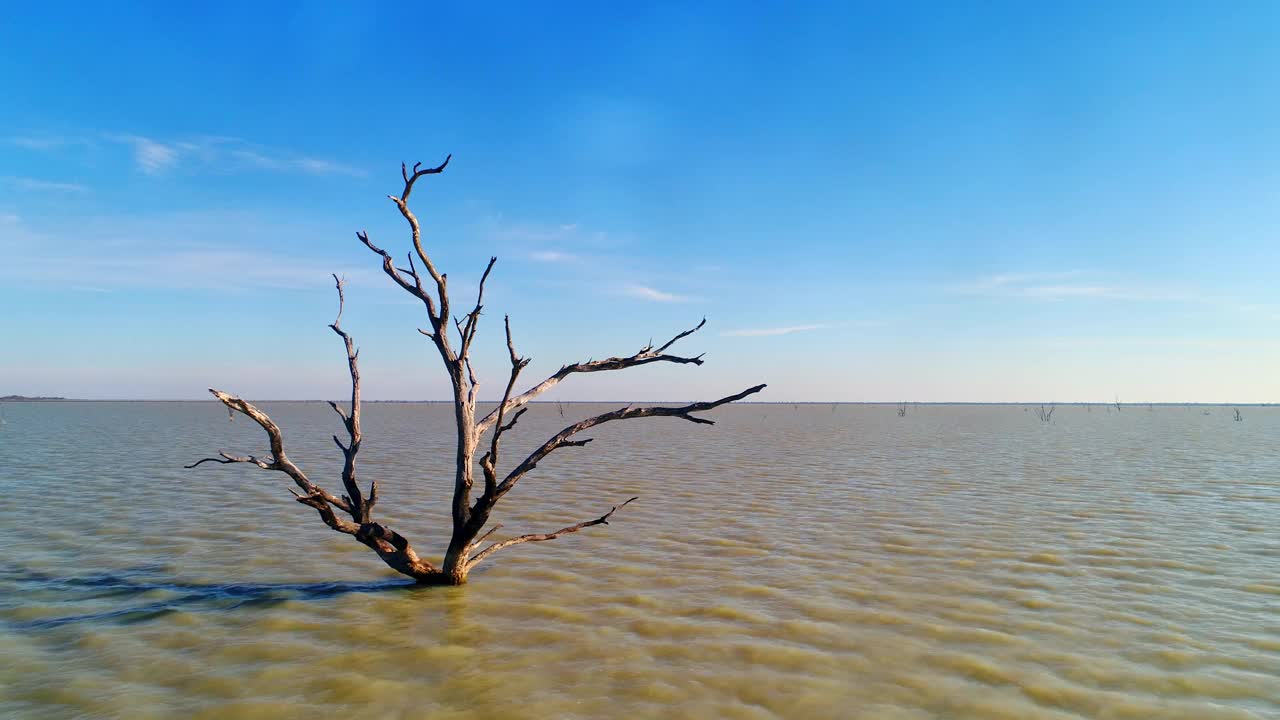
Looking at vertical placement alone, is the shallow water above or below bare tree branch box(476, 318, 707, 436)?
below

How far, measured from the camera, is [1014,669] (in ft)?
17.3

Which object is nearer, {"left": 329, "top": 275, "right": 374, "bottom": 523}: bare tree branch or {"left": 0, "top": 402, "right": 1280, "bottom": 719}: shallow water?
{"left": 0, "top": 402, "right": 1280, "bottom": 719}: shallow water

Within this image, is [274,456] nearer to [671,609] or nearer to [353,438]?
[353,438]

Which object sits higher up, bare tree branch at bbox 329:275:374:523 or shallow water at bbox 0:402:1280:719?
bare tree branch at bbox 329:275:374:523

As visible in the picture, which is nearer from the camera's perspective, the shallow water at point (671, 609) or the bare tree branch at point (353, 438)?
the shallow water at point (671, 609)

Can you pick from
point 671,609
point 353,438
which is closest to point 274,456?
point 353,438

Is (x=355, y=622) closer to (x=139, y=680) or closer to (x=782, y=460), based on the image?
(x=139, y=680)

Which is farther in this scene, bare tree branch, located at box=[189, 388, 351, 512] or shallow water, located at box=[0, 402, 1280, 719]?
bare tree branch, located at box=[189, 388, 351, 512]

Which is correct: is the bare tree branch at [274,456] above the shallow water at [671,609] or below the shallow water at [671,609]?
above

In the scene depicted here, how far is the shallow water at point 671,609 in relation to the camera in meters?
4.88

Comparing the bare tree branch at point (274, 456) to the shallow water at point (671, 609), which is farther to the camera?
the bare tree branch at point (274, 456)

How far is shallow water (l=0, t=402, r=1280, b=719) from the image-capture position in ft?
16.0

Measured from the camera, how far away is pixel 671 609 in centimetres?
679

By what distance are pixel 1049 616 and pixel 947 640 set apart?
1364mm
